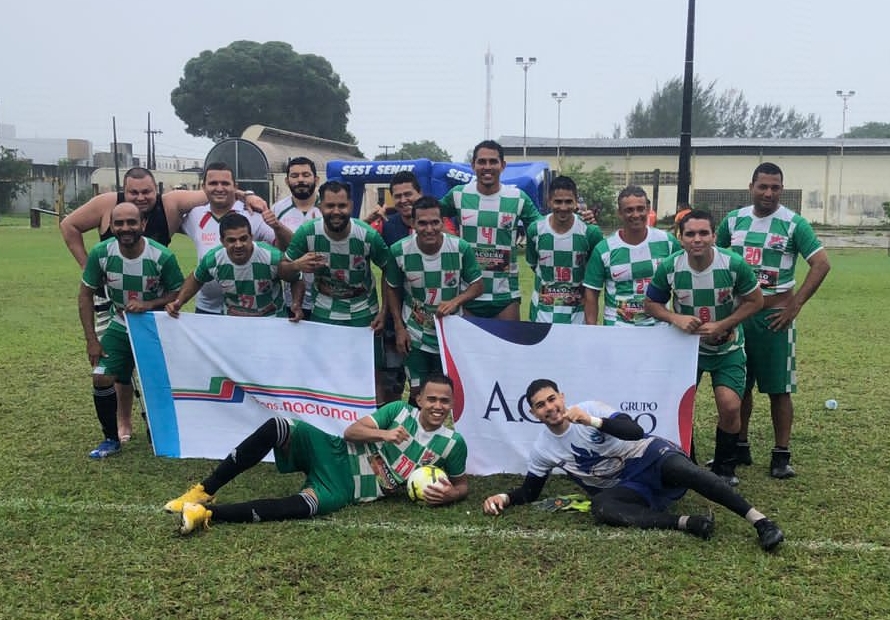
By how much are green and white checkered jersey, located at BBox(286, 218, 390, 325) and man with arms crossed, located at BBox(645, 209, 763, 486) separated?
187cm

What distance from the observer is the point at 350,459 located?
4770 millimetres

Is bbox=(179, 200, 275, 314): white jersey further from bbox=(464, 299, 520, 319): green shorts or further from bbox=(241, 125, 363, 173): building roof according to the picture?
bbox=(241, 125, 363, 173): building roof

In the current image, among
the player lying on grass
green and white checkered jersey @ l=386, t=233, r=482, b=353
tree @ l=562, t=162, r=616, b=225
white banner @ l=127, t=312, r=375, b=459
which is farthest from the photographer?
tree @ l=562, t=162, r=616, b=225

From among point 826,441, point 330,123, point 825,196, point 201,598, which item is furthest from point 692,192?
point 201,598

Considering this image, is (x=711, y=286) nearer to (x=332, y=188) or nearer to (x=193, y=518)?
(x=332, y=188)

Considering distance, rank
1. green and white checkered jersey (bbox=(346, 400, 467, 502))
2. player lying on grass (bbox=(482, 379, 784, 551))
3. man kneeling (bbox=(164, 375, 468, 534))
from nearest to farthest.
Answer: player lying on grass (bbox=(482, 379, 784, 551)), man kneeling (bbox=(164, 375, 468, 534)), green and white checkered jersey (bbox=(346, 400, 467, 502))

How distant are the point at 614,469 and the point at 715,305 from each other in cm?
124

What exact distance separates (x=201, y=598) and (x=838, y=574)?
293 centimetres

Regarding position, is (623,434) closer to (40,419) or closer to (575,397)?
(575,397)

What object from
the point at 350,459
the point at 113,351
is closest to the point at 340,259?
the point at 350,459

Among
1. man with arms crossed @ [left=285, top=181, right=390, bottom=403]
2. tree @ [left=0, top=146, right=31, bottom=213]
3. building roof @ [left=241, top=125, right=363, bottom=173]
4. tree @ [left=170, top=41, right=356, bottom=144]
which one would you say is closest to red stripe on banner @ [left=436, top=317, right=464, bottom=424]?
man with arms crossed @ [left=285, top=181, right=390, bottom=403]

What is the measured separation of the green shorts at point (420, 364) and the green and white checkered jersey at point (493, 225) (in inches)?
22.6

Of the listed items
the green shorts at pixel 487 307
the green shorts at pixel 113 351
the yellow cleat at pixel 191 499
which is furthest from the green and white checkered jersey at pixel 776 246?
the green shorts at pixel 113 351

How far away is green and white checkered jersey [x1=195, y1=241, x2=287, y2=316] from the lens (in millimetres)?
5562
